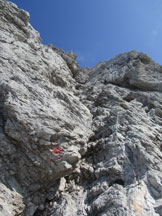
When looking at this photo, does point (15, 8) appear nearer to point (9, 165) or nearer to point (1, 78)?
point (1, 78)

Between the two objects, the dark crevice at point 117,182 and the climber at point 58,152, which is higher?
the climber at point 58,152

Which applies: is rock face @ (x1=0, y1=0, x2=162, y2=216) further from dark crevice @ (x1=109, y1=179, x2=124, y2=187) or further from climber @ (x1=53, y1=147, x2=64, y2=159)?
climber @ (x1=53, y1=147, x2=64, y2=159)

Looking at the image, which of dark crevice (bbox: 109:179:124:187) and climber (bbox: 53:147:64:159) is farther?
climber (bbox: 53:147:64:159)

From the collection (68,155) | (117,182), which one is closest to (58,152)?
(68,155)

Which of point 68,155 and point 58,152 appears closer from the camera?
point 58,152

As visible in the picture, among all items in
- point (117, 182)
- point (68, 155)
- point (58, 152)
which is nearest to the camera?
point (117, 182)

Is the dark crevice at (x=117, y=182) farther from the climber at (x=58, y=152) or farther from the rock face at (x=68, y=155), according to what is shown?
the climber at (x=58, y=152)

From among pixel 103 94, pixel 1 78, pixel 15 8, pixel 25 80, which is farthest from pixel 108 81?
pixel 15 8

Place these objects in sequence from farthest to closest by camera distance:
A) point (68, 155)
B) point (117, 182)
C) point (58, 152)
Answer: point (68, 155) < point (58, 152) < point (117, 182)

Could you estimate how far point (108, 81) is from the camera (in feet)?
78.2

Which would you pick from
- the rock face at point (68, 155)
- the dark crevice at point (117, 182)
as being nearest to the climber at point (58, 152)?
the rock face at point (68, 155)

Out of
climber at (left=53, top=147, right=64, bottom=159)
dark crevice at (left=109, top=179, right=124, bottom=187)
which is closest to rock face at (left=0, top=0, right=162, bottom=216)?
dark crevice at (left=109, top=179, right=124, bottom=187)

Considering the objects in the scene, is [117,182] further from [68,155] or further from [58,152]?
[58,152]

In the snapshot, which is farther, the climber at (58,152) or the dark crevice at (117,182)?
the climber at (58,152)
